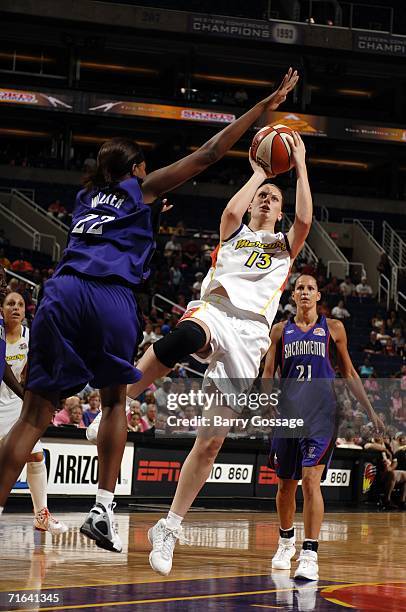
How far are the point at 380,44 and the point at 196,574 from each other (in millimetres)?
30034

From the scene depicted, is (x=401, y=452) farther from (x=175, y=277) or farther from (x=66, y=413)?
(x=175, y=277)

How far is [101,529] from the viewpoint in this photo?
15.2ft

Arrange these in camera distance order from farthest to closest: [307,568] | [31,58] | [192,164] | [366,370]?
1. [31,58]
2. [366,370]
3. [307,568]
4. [192,164]

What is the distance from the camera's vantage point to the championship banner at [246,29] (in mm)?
32562

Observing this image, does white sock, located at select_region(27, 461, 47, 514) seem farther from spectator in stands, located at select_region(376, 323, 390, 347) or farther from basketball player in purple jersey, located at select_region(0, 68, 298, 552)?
spectator in stands, located at select_region(376, 323, 390, 347)

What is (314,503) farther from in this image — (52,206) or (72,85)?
(72,85)

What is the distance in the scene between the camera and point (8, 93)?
1227 inches

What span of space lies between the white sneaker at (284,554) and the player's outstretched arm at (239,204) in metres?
2.44

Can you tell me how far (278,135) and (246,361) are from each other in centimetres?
147

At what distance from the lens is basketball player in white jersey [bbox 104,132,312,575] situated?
18.4 ft

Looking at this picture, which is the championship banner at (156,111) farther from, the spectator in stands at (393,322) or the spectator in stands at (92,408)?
the spectator in stands at (92,408)

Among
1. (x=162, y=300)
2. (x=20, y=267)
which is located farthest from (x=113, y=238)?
(x=162, y=300)

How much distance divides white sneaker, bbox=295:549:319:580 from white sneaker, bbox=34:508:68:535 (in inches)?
→ 104

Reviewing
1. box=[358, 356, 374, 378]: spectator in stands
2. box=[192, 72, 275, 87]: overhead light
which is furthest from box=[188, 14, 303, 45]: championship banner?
box=[358, 356, 374, 378]: spectator in stands
